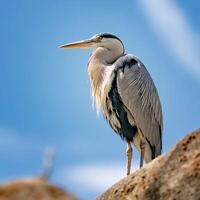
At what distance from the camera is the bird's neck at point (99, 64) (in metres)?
9.63

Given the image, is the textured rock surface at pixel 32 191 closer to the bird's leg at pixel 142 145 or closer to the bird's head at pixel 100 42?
the bird's head at pixel 100 42

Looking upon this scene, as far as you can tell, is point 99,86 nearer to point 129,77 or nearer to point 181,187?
point 129,77

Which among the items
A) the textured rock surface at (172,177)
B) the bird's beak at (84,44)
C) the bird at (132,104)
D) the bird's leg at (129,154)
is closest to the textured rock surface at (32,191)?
the bird's beak at (84,44)

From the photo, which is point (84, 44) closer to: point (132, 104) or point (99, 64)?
point (99, 64)

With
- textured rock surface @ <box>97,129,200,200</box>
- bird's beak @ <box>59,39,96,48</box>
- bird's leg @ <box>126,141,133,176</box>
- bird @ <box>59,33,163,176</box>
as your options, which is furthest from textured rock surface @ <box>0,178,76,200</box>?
textured rock surface @ <box>97,129,200,200</box>

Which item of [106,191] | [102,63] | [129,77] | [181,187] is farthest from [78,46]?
[181,187]

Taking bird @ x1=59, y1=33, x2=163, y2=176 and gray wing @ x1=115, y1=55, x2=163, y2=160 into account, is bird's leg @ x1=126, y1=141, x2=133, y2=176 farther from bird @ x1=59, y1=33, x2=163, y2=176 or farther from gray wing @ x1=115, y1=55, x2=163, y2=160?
gray wing @ x1=115, y1=55, x2=163, y2=160

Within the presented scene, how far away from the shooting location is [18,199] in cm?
1628

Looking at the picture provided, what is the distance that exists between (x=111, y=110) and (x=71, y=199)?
23.2 feet

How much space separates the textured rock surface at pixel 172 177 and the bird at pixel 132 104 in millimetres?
4323

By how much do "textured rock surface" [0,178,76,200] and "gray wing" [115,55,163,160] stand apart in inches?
270

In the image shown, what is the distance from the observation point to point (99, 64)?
384 inches

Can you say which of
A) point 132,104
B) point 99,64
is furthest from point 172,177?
point 99,64

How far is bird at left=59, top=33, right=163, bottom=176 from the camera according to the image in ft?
29.9
